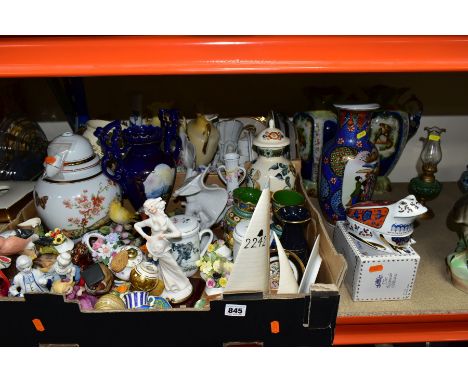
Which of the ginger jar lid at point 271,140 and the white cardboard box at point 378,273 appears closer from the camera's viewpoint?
the white cardboard box at point 378,273

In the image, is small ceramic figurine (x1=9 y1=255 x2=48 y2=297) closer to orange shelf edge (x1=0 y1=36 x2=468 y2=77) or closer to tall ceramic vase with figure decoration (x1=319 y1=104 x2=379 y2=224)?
orange shelf edge (x1=0 y1=36 x2=468 y2=77)

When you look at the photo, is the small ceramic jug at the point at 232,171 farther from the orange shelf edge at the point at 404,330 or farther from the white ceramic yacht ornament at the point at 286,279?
the orange shelf edge at the point at 404,330

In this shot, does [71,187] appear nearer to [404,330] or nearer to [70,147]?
[70,147]

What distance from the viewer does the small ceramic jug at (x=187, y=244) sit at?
2.54 feet

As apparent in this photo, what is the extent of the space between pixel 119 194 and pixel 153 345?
363 millimetres

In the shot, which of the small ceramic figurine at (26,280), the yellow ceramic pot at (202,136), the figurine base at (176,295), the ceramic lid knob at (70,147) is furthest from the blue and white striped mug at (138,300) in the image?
the yellow ceramic pot at (202,136)

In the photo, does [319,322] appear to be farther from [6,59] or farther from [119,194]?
[6,59]

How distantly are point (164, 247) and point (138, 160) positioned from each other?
24cm

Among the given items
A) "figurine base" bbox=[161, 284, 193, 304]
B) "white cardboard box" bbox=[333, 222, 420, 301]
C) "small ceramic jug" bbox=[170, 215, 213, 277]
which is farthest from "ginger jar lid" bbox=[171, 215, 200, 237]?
"white cardboard box" bbox=[333, 222, 420, 301]

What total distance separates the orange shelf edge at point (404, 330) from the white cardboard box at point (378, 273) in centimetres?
5

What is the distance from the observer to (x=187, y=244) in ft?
2.57

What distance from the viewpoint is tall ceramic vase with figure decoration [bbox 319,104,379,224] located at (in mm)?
881

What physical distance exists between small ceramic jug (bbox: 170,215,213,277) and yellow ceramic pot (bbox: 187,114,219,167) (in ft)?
0.85

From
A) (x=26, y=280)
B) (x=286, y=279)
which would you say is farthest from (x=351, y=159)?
(x=26, y=280)
